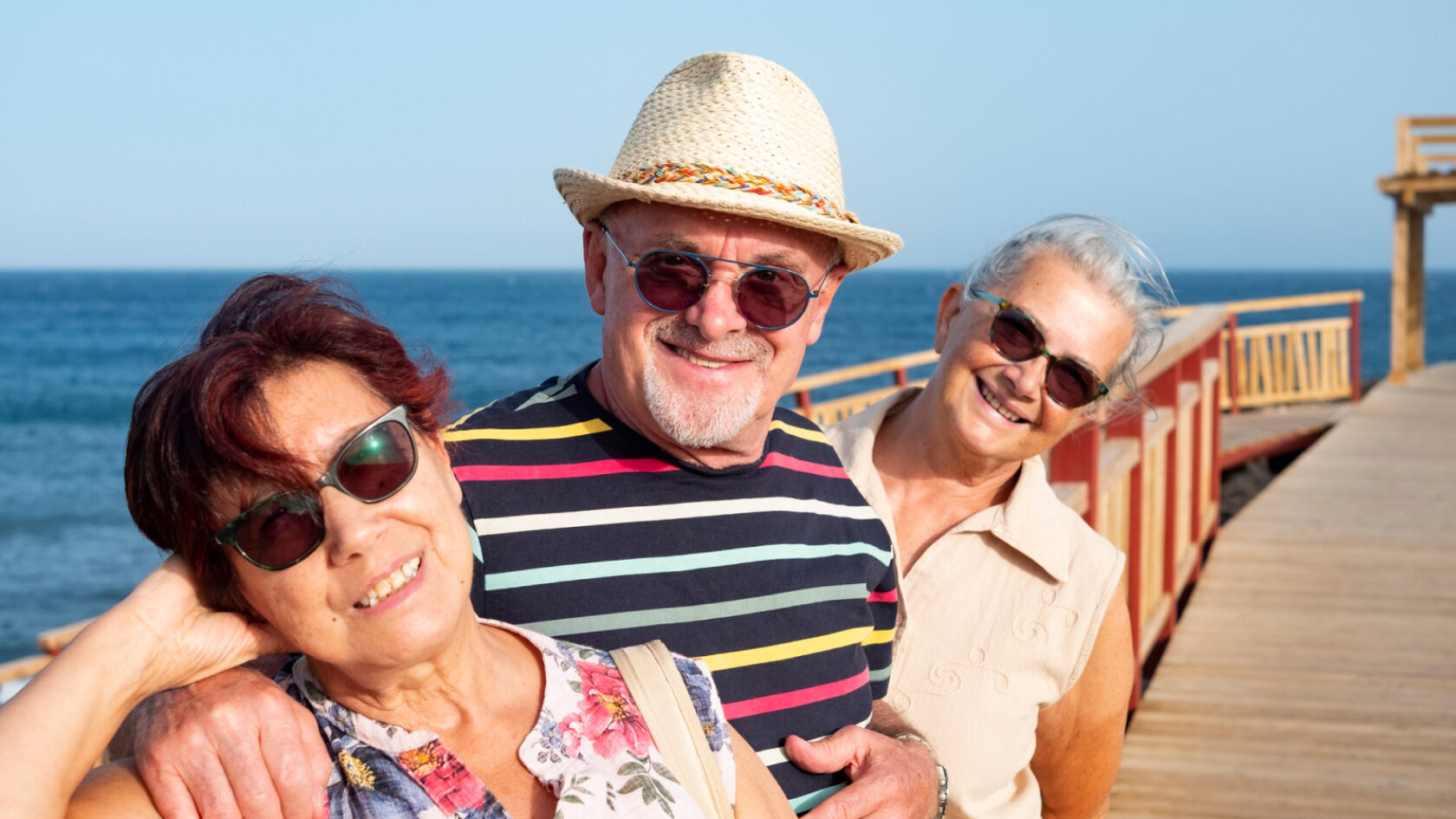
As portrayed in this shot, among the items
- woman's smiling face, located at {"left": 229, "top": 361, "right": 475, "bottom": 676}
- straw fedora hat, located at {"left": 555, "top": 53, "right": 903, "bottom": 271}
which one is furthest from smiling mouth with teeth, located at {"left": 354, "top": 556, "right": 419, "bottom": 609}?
straw fedora hat, located at {"left": 555, "top": 53, "right": 903, "bottom": 271}

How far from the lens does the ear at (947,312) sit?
2.64 meters

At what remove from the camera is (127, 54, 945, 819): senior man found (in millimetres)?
1863

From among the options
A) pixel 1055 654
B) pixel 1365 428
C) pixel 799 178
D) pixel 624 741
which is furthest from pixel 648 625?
pixel 1365 428

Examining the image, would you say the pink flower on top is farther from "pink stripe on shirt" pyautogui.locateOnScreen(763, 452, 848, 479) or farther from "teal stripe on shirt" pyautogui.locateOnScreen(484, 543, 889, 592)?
"pink stripe on shirt" pyautogui.locateOnScreen(763, 452, 848, 479)

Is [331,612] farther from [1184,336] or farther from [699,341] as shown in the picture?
[1184,336]

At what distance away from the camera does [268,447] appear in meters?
1.25

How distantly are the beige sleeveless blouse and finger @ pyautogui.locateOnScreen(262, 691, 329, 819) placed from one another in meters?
1.31

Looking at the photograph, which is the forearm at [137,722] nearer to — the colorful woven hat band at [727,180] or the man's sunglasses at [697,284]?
the man's sunglasses at [697,284]

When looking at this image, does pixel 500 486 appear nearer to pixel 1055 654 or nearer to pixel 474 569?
pixel 474 569

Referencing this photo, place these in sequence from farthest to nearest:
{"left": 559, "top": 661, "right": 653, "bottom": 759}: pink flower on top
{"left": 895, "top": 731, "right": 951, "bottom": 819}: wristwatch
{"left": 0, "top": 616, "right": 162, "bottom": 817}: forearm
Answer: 1. {"left": 895, "top": 731, "right": 951, "bottom": 819}: wristwatch
2. {"left": 559, "top": 661, "right": 653, "bottom": 759}: pink flower on top
3. {"left": 0, "top": 616, "right": 162, "bottom": 817}: forearm

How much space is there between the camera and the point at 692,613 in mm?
1895

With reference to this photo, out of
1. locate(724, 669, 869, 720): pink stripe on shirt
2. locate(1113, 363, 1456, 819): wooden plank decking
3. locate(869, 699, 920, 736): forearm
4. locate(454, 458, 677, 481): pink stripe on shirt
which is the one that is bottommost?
locate(1113, 363, 1456, 819): wooden plank decking

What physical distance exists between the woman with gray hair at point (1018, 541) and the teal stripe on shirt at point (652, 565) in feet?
1.51

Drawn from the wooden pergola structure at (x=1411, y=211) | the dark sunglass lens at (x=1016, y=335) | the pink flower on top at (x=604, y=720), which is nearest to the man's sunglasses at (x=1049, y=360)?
the dark sunglass lens at (x=1016, y=335)
